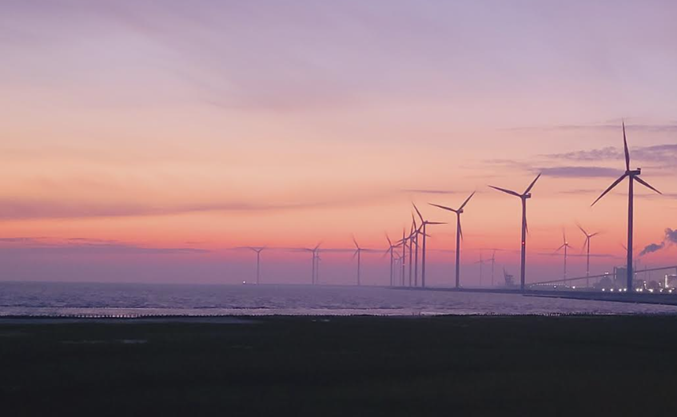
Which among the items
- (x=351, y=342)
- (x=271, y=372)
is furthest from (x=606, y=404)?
(x=351, y=342)

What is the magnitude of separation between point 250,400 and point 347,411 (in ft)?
10.1

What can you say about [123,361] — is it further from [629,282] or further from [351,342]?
[629,282]

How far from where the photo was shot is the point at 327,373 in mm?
31344

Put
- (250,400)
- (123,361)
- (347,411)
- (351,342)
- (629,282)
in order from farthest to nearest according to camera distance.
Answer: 1. (629,282)
2. (351,342)
3. (123,361)
4. (250,400)
5. (347,411)

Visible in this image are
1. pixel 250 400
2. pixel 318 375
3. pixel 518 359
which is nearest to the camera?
pixel 250 400

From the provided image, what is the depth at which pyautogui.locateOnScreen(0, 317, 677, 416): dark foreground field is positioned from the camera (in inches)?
927

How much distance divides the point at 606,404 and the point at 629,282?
574ft

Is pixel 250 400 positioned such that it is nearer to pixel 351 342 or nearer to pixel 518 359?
pixel 518 359

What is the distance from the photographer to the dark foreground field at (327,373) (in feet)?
77.3

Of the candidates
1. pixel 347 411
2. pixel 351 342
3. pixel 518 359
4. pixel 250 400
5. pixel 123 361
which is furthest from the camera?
pixel 351 342

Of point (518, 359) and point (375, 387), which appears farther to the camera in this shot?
point (518, 359)

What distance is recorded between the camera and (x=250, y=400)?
2430 cm

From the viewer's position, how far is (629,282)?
7490 inches

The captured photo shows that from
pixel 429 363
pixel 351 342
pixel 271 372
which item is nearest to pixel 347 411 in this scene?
pixel 271 372
